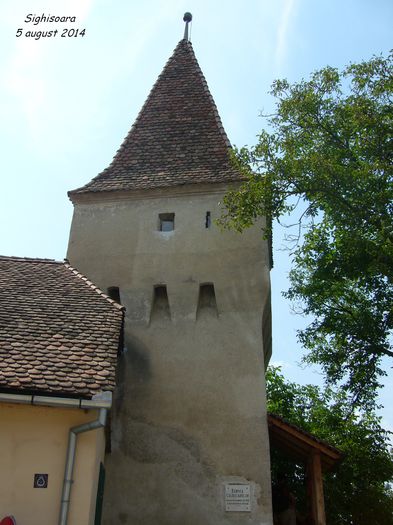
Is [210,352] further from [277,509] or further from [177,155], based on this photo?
[177,155]

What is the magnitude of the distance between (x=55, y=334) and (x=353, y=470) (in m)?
15.0

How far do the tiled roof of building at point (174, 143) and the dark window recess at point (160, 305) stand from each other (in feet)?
8.32

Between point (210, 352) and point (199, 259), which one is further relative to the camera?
point (199, 259)

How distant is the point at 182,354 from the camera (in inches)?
420

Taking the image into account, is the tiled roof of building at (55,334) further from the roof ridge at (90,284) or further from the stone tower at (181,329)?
the stone tower at (181,329)

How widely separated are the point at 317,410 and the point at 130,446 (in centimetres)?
1359

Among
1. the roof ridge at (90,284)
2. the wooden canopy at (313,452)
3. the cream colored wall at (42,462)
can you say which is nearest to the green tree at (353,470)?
the wooden canopy at (313,452)

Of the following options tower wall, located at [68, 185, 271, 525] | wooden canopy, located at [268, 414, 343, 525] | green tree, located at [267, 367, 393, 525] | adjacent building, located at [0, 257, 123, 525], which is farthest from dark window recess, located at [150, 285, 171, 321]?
green tree, located at [267, 367, 393, 525]

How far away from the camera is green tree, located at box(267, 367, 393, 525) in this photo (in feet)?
60.5

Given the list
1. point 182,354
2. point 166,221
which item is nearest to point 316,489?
point 182,354

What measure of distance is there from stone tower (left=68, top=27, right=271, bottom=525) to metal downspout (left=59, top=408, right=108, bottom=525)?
346 cm

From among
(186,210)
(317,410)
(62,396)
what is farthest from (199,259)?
(317,410)

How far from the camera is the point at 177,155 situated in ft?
44.3

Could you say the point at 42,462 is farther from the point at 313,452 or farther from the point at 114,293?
the point at 313,452
